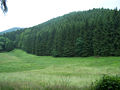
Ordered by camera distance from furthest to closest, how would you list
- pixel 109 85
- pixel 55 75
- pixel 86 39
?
1. pixel 86 39
2. pixel 55 75
3. pixel 109 85

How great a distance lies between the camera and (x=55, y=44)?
5928 centimetres

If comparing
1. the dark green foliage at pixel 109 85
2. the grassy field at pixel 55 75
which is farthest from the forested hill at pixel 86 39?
the dark green foliage at pixel 109 85

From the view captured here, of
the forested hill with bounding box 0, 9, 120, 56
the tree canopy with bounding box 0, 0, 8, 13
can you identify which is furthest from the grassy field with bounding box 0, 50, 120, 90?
the forested hill with bounding box 0, 9, 120, 56

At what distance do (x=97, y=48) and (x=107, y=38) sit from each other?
195 inches

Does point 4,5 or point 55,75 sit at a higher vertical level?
point 4,5

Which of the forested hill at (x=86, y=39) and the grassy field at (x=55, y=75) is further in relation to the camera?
the forested hill at (x=86, y=39)

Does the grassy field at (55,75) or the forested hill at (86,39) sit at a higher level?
the forested hill at (86,39)

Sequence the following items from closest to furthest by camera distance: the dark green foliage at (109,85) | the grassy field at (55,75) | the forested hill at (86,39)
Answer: the dark green foliage at (109,85) → the grassy field at (55,75) → the forested hill at (86,39)

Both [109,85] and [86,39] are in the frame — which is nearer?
[109,85]

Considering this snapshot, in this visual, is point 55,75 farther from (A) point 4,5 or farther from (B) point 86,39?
(B) point 86,39

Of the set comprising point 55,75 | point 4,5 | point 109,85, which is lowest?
point 55,75

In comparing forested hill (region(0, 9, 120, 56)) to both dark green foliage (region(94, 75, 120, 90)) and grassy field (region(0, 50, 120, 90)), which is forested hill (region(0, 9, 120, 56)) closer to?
grassy field (region(0, 50, 120, 90))

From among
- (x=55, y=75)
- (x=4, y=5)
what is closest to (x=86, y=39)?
(x=55, y=75)

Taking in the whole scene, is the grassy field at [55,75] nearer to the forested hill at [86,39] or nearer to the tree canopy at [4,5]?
the tree canopy at [4,5]
